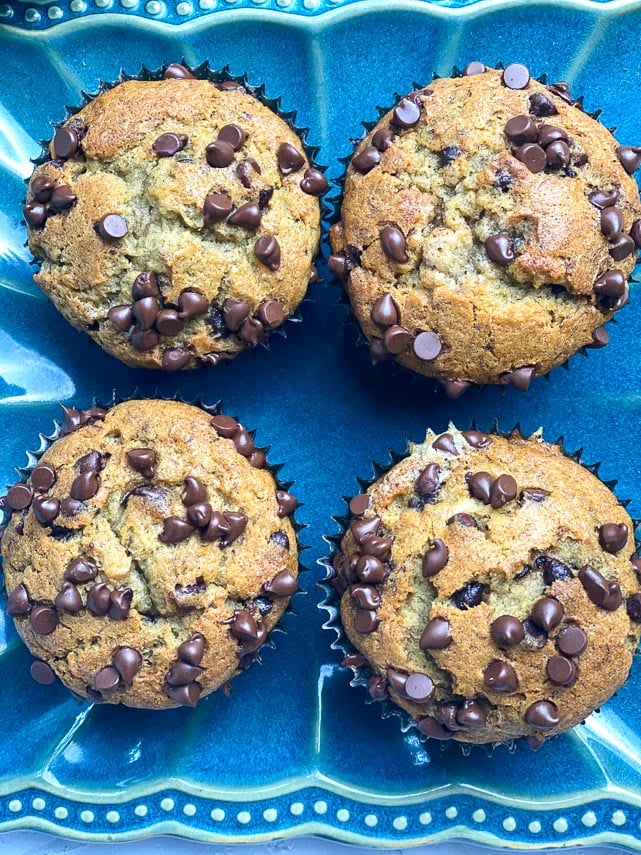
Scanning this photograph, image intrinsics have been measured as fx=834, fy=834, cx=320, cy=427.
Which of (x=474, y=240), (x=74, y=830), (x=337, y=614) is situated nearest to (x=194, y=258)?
(x=474, y=240)

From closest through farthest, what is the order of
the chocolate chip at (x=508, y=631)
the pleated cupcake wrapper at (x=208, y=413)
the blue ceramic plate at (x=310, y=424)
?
the chocolate chip at (x=508, y=631)
the pleated cupcake wrapper at (x=208, y=413)
the blue ceramic plate at (x=310, y=424)

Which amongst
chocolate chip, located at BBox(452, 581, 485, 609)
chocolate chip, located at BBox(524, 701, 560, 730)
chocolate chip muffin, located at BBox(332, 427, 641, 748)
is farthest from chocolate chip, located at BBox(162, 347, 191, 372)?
chocolate chip, located at BBox(524, 701, 560, 730)

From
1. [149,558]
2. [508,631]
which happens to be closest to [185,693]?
[149,558]

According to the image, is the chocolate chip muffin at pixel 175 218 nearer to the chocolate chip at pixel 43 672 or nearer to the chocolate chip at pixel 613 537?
the chocolate chip at pixel 43 672

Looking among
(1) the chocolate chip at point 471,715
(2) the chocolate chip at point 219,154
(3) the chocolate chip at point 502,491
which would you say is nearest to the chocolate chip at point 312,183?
(2) the chocolate chip at point 219,154

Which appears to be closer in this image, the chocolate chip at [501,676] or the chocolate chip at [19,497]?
the chocolate chip at [501,676]

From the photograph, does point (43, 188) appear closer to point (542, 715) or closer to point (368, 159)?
point (368, 159)

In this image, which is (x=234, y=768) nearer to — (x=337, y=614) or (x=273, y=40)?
(x=337, y=614)
